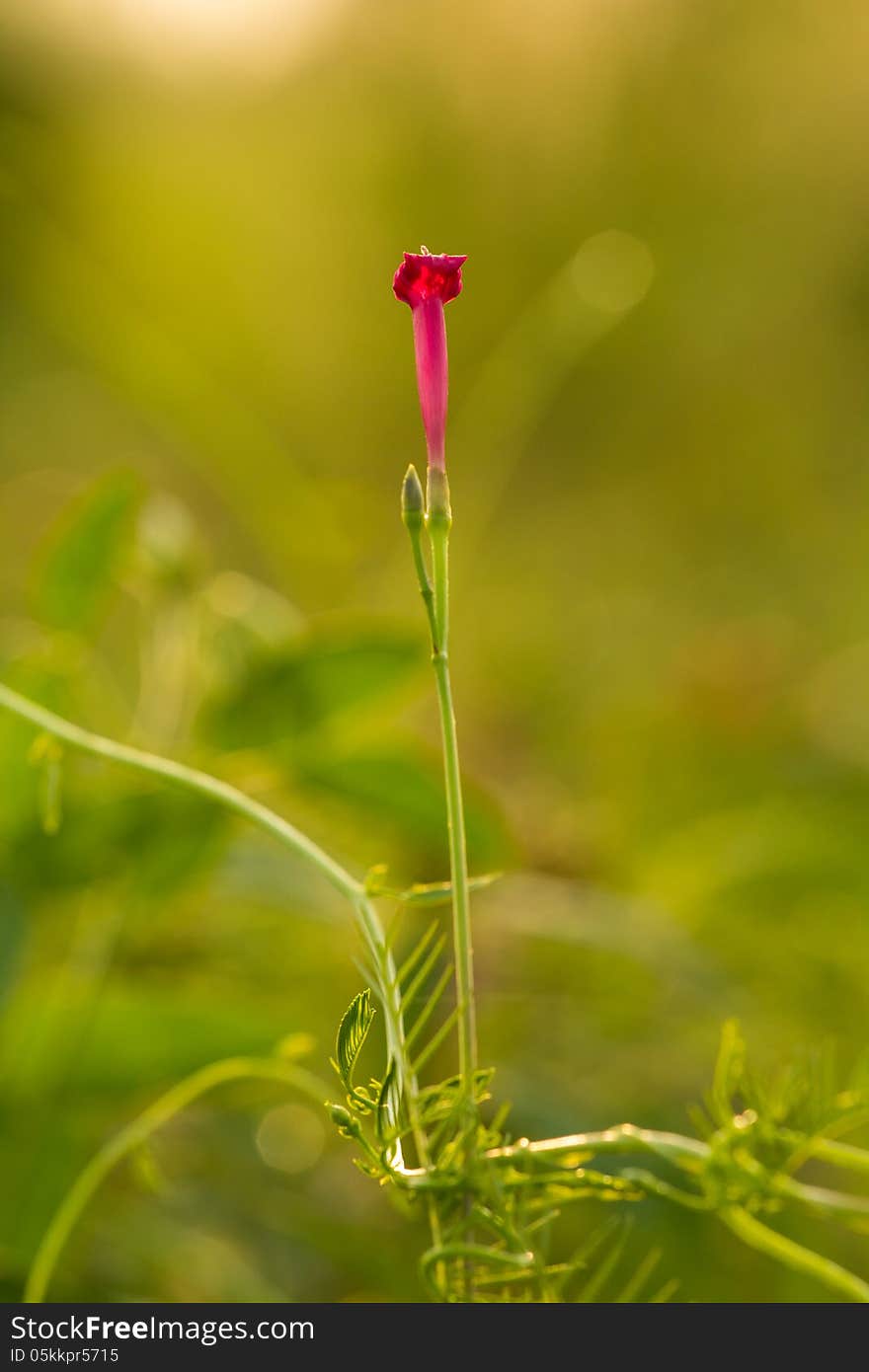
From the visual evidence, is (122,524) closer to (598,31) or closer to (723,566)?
(723,566)

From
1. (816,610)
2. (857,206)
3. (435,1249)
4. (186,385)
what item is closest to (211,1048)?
(435,1249)

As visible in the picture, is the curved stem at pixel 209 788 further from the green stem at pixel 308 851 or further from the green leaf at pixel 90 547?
the green leaf at pixel 90 547

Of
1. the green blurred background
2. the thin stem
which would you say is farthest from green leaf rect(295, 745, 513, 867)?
the thin stem

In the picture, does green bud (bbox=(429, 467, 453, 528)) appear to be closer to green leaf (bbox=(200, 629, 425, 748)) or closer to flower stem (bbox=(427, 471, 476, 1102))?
flower stem (bbox=(427, 471, 476, 1102))

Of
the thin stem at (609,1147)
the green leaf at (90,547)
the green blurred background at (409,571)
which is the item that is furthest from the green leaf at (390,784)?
the thin stem at (609,1147)

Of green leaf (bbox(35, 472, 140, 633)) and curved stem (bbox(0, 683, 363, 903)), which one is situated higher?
green leaf (bbox(35, 472, 140, 633))

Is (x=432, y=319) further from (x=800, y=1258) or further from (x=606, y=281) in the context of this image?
(x=606, y=281)
